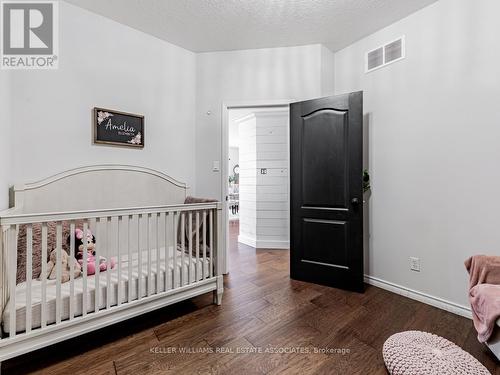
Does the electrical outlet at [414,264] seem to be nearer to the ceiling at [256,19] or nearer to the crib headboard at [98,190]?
the ceiling at [256,19]

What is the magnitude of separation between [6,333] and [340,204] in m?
2.58

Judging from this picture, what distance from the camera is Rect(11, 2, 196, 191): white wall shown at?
2039mm

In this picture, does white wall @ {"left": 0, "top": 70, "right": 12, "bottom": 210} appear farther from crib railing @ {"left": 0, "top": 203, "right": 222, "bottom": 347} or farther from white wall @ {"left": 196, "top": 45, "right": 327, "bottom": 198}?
white wall @ {"left": 196, "top": 45, "right": 327, "bottom": 198}

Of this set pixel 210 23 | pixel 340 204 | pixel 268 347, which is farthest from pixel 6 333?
pixel 210 23

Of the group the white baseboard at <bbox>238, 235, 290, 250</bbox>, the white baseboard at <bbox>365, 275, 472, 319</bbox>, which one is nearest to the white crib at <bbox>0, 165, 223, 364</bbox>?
the white baseboard at <bbox>365, 275, 472, 319</bbox>

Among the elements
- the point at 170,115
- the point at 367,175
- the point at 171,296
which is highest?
the point at 170,115

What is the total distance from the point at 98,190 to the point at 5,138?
28.3 inches

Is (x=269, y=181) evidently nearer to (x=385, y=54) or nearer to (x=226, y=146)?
(x=226, y=146)

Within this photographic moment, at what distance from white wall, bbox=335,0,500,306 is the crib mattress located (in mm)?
1870

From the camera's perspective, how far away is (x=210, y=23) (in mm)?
2510

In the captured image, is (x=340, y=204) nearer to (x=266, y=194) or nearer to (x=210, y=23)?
(x=266, y=194)

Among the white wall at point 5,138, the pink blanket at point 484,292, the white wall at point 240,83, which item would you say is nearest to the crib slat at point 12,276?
the white wall at point 5,138

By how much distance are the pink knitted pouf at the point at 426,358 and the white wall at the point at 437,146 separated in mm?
788

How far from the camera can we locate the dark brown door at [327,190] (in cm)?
247
